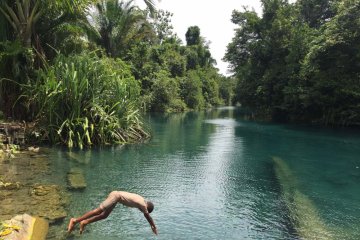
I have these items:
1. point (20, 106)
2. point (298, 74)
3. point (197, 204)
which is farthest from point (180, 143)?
point (298, 74)

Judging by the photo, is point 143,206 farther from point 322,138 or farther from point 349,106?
point 349,106

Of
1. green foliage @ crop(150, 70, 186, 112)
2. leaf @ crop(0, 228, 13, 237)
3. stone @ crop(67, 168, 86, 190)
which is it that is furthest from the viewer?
green foliage @ crop(150, 70, 186, 112)

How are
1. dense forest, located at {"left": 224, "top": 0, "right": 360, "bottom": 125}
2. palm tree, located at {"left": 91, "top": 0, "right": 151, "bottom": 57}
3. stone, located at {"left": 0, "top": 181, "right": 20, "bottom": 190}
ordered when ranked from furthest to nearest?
palm tree, located at {"left": 91, "top": 0, "right": 151, "bottom": 57} → dense forest, located at {"left": 224, "top": 0, "right": 360, "bottom": 125} → stone, located at {"left": 0, "top": 181, "right": 20, "bottom": 190}

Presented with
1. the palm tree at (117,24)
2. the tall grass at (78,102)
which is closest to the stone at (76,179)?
the tall grass at (78,102)

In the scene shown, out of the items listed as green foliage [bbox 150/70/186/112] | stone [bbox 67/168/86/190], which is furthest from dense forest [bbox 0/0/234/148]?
green foliage [bbox 150/70/186/112]

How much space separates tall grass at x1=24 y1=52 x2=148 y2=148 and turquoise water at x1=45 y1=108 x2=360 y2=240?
1.08 meters

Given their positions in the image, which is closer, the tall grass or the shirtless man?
the shirtless man

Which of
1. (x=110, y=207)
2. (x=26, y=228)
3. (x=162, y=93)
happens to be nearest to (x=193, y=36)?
(x=162, y=93)

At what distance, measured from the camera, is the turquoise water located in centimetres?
869

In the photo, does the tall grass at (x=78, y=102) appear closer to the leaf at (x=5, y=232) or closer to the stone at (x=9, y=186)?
the stone at (x=9, y=186)

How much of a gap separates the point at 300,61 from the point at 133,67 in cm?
1656

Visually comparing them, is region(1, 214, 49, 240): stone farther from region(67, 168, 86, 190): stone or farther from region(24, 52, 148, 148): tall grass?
region(24, 52, 148, 148): tall grass

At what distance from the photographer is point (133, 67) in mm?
27547

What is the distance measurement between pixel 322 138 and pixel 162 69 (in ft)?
114
